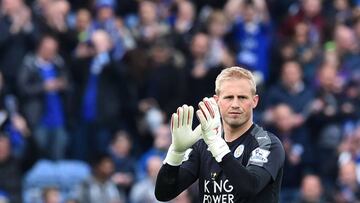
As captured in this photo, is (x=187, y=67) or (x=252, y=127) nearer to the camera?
A: (x=252, y=127)

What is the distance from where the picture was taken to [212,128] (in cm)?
704

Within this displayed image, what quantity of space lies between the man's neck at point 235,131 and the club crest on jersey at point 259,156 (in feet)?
0.65

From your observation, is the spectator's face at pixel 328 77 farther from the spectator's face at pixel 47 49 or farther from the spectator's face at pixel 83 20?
the spectator's face at pixel 47 49

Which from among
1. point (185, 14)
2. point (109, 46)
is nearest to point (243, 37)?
point (185, 14)

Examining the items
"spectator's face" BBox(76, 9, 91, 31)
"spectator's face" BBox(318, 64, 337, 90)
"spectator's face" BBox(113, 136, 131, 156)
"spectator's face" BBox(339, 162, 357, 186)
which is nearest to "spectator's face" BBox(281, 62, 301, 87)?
"spectator's face" BBox(318, 64, 337, 90)

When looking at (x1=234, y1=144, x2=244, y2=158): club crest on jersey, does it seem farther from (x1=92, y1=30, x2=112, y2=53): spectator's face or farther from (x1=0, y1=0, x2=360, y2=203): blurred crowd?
(x1=92, y1=30, x2=112, y2=53): spectator's face

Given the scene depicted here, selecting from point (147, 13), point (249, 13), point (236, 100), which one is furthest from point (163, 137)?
point (236, 100)

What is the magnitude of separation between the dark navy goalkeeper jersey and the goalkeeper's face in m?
0.20

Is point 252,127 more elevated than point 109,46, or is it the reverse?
point 109,46

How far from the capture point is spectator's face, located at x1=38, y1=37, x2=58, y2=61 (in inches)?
580

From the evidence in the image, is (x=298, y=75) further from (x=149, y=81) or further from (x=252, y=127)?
(x=252, y=127)

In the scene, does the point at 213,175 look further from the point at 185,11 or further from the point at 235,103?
the point at 185,11

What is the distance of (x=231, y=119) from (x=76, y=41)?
8.85 metres

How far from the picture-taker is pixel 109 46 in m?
15.7
